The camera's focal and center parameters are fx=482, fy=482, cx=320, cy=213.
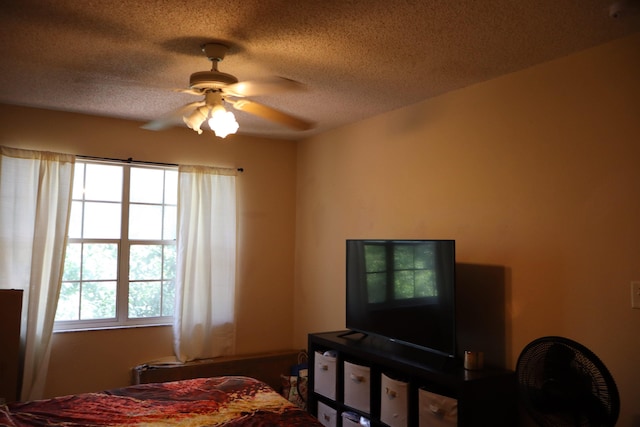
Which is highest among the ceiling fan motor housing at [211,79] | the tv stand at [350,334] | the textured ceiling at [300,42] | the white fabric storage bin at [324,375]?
the textured ceiling at [300,42]

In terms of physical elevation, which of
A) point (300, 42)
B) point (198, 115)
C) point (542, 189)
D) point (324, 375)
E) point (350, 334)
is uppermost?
point (300, 42)

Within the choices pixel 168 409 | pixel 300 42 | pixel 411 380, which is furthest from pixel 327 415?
pixel 300 42

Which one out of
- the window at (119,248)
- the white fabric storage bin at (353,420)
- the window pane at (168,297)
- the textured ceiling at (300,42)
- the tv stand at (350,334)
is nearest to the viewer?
the textured ceiling at (300,42)

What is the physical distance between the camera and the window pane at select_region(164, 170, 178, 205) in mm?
4289

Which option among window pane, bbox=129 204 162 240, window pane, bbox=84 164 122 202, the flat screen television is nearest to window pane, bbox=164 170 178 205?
window pane, bbox=129 204 162 240

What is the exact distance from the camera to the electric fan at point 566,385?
A: 1930mm

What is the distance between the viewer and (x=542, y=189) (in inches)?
103

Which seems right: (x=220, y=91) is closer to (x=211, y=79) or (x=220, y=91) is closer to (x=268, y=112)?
(x=211, y=79)

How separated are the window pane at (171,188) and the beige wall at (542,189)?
178 cm

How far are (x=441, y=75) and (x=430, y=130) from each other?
0.53m

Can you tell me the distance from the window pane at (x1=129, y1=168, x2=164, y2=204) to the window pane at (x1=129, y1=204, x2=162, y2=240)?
70 mm

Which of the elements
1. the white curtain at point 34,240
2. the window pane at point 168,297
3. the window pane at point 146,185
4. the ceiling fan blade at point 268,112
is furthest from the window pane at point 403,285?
the white curtain at point 34,240

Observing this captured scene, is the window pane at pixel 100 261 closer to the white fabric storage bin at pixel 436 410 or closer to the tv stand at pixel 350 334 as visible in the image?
the tv stand at pixel 350 334

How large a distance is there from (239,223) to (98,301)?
1.37 m
